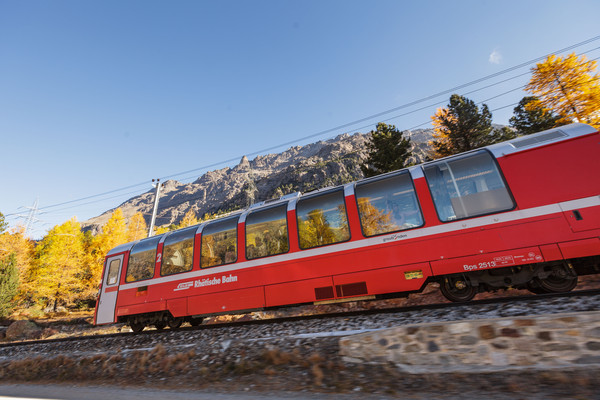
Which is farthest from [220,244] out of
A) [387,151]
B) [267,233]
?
[387,151]

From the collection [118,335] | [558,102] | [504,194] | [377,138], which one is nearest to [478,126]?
[558,102]

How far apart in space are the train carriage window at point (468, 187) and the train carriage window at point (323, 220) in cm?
234

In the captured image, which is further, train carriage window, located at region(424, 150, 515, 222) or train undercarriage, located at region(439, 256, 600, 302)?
train carriage window, located at region(424, 150, 515, 222)

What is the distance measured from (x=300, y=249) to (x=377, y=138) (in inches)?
870

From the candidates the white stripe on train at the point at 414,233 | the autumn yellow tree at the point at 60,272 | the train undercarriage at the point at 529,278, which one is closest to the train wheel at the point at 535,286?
the train undercarriage at the point at 529,278

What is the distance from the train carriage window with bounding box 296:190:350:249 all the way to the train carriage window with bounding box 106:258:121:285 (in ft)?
25.4

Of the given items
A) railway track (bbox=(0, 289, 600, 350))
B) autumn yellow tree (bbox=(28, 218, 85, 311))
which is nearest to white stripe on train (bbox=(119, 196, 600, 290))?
railway track (bbox=(0, 289, 600, 350))

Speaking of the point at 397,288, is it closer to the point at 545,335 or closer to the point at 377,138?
the point at 545,335

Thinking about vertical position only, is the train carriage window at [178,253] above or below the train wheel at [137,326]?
above

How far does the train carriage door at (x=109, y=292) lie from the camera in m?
9.98

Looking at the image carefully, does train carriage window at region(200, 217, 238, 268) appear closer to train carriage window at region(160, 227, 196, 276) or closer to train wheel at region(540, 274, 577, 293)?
train carriage window at region(160, 227, 196, 276)

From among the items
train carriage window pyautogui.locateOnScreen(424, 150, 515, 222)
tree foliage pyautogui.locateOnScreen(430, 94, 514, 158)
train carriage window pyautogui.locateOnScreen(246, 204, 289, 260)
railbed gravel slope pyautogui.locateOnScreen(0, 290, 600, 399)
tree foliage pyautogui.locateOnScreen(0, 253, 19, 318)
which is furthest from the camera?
tree foliage pyautogui.locateOnScreen(430, 94, 514, 158)

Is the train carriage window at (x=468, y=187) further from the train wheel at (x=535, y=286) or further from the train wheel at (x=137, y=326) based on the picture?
the train wheel at (x=137, y=326)

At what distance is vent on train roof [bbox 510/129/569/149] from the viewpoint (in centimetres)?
611
